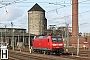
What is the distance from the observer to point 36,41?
2221 inches

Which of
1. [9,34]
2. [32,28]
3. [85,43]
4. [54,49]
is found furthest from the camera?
[32,28]

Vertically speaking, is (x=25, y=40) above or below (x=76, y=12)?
below

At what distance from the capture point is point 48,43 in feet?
147

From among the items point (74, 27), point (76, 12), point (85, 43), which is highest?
point (76, 12)

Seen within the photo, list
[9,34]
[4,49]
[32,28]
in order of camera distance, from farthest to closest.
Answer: [32,28], [9,34], [4,49]

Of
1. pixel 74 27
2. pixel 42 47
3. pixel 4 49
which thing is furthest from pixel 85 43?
pixel 4 49

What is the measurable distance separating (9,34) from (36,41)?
2549 inches

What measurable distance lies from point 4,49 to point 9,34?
11189 centimetres

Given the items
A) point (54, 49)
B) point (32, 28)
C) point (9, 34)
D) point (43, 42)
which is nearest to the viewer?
point (54, 49)

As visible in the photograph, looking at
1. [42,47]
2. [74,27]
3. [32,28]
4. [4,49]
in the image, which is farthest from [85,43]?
[4,49]

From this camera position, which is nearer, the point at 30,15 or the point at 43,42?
the point at 43,42

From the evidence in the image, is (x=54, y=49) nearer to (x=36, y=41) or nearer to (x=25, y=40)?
(x=36, y=41)

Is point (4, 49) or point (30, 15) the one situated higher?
point (30, 15)

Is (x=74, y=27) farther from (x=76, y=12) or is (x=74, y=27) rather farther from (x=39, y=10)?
(x=39, y=10)
